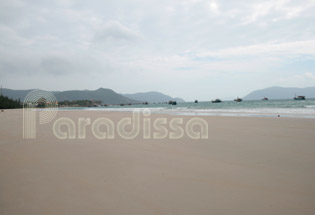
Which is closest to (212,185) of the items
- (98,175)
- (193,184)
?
(193,184)

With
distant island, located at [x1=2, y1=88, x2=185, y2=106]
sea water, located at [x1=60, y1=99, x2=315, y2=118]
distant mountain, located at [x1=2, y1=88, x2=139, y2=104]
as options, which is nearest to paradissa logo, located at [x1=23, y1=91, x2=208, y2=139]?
sea water, located at [x1=60, y1=99, x2=315, y2=118]

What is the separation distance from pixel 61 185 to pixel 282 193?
2839 mm

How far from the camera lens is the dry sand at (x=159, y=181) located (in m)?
1.94

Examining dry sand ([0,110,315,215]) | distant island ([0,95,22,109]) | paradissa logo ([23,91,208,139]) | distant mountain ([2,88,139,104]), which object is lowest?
dry sand ([0,110,315,215])

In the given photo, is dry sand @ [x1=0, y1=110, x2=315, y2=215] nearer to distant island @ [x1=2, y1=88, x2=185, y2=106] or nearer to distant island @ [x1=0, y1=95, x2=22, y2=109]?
distant island @ [x1=0, y1=95, x2=22, y2=109]

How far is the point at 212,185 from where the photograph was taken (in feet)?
7.91

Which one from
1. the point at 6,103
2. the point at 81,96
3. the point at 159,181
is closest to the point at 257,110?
the point at 159,181

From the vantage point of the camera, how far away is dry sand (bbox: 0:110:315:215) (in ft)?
6.35

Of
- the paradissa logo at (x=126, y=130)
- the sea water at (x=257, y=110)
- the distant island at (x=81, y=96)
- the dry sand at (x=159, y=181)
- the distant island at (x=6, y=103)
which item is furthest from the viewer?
the distant island at (x=81, y=96)

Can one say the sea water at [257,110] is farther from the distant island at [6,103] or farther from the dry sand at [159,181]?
the distant island at [6,103]

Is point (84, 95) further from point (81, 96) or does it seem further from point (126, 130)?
point (126, 130)

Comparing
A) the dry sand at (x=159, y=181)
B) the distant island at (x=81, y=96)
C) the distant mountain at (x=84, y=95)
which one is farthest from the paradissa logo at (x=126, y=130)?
the distant mountain at (x=84, y=95)

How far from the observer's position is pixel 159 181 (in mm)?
2535

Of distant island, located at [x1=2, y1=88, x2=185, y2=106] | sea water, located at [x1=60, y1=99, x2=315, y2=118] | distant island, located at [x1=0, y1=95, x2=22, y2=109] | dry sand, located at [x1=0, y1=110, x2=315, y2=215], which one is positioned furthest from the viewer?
distant island, located at [x1=2, y1=88, x2=185, y2=106]
